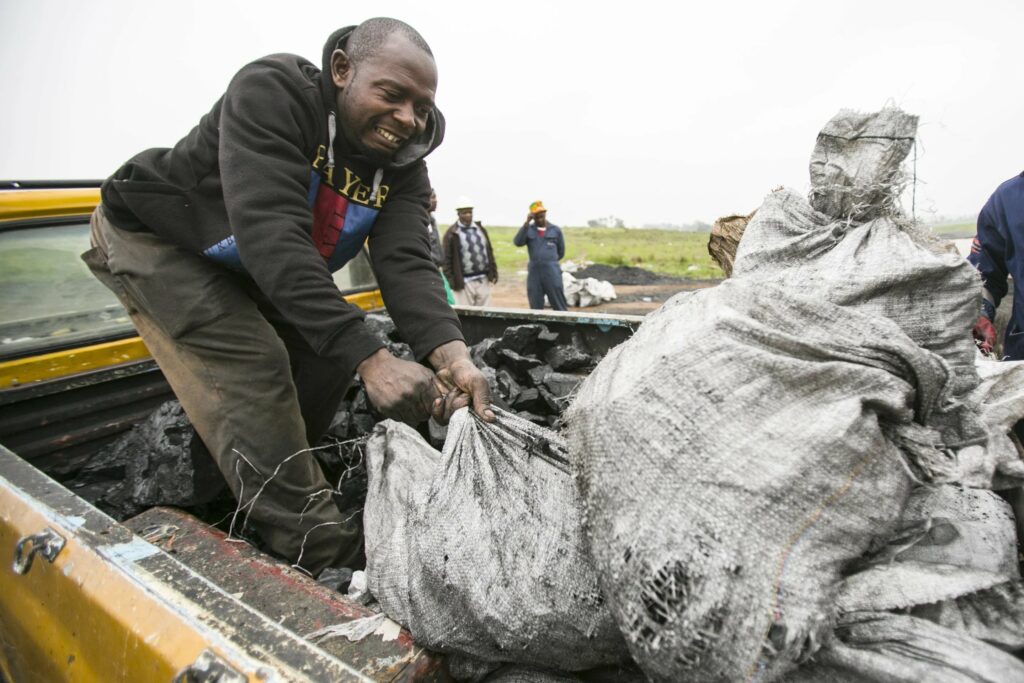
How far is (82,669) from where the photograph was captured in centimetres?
119

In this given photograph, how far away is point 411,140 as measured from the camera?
77.7 inches

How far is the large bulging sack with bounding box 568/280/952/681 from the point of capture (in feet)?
2.62

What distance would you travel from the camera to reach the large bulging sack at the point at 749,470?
800 mm

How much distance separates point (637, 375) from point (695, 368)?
95mm

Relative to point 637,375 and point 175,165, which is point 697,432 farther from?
point 175,165

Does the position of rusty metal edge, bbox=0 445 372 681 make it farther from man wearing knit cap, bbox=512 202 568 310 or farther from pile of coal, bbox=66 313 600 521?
man wearing knit cap, bbox=512 202 568 310

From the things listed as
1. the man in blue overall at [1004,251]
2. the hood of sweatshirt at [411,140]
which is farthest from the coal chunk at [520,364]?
the man in blue overall at [1004,251]

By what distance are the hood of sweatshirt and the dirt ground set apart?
25.0 ft

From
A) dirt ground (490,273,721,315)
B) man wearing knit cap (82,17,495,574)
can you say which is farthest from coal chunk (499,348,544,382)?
dirt ground (490,273,721,315)

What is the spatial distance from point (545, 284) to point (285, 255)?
8086 mm

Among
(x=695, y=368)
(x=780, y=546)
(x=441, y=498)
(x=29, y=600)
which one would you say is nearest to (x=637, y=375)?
(x=695, y=368)

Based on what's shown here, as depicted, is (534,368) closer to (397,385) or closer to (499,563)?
(397,385)

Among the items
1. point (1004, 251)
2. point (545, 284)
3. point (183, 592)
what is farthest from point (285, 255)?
point (545, 284)

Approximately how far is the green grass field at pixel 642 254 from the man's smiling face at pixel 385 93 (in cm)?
1128
